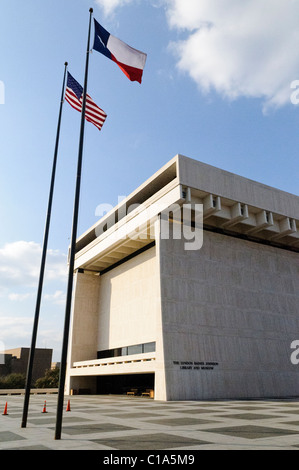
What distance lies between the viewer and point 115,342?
39.2 m

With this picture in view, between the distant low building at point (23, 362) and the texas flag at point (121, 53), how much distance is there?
9243 centimetres

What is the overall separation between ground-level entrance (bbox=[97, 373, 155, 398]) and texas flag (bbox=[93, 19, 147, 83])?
26895 mm

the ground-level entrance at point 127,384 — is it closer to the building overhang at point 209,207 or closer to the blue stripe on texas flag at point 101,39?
the building overhang at point 209,207

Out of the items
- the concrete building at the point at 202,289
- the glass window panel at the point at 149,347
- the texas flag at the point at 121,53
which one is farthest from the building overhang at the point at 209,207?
the texas flag at the point at 121,53

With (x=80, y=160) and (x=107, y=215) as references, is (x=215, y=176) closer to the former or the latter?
(x=107, y=215)

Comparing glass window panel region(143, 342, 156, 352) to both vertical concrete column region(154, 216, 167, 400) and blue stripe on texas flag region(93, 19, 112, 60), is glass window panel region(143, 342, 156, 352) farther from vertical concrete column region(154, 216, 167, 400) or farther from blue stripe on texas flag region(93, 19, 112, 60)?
blue stripe on texas flag region(93, 19, 112, 60)

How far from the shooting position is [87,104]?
15.9 meters

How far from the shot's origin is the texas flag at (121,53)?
14.2 m

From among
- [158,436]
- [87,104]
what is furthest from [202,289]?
[158,436]

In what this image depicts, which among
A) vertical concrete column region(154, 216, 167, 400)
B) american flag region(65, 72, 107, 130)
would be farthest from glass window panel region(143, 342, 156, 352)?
american flag region(65, 72, 107, 130)

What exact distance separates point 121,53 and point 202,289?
68.7 feet
